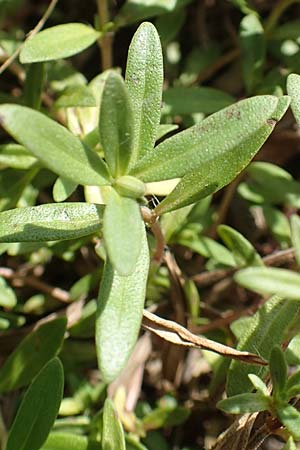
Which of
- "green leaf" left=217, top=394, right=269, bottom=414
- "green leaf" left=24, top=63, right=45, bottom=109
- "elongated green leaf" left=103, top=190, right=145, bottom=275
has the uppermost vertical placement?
"elongated green leaf" left=103, top=190, right=145, bottom=275

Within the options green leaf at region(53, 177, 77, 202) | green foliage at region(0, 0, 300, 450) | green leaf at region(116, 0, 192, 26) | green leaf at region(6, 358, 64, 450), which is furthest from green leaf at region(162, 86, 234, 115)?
green leaf at region(6, 358, 64, 450)

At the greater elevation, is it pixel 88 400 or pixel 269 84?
pixel 269 84

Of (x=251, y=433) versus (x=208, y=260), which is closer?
(x=251, y=433)

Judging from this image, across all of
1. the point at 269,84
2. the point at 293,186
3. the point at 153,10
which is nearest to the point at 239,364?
the point at 293,186

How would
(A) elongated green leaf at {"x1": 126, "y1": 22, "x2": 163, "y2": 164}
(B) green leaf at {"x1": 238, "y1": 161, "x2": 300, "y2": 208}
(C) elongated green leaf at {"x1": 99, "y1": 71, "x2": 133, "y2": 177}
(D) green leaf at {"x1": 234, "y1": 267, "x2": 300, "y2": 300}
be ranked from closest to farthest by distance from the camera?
1. (D) green leaf at {"x1": 234, "y1": 267, "x2": 300, "y2": 300}
2. (C) elongated green leaf at {"x1": 99, "y1": 71, "x2": 133, "y2": 177}
3. (A) elongated green leaf at {"x1": 126, "y1": 22, "x2": 163, "y2": 164}
4. (B) green leaf at {"x1": 238, "y1": 161, "x2": 300, "y2": 208}

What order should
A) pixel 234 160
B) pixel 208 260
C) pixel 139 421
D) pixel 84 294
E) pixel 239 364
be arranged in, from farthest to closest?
1. pixel 208 260
2. pixel 84 294
3. pixel 139 421
4. pixel 239 364
5. pixel 234 160

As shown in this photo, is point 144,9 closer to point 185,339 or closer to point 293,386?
point 185,339

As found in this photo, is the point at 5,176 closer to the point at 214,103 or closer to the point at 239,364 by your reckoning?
the point at 214,103

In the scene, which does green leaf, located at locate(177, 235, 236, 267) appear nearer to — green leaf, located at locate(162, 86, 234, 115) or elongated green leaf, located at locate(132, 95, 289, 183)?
green leaf, located at locate(162, 86, 234, 115)
